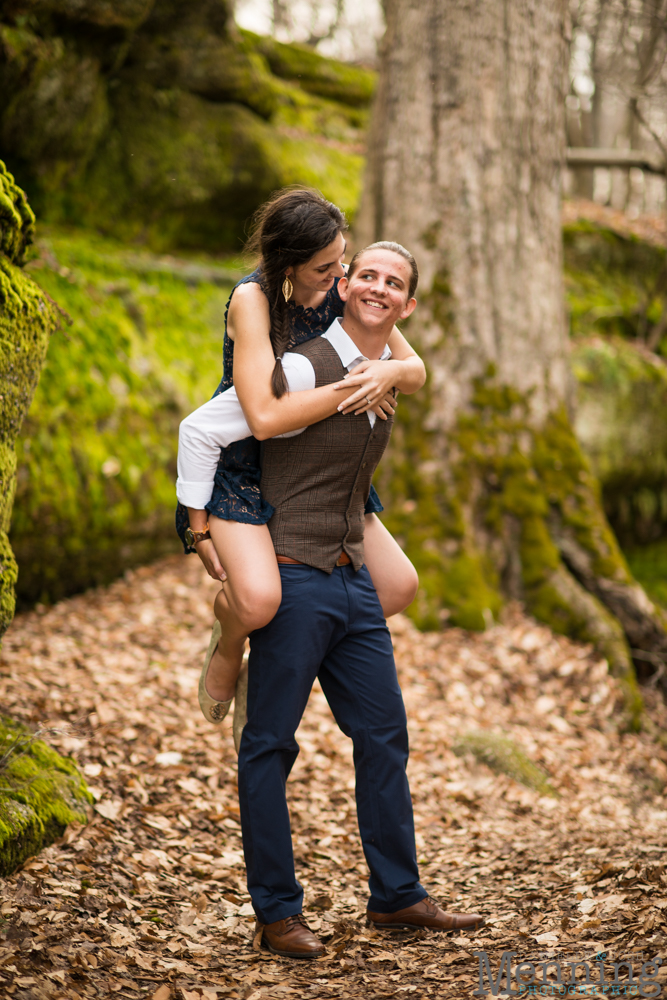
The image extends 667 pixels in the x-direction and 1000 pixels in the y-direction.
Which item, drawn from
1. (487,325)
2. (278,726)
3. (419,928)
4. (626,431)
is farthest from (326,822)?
(626,431)

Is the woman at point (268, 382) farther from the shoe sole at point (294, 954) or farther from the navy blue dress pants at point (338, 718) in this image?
the shoe sole at point (294, 954)

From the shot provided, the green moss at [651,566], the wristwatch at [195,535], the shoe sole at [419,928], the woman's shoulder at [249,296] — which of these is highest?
the woman's shoulder at [249,296]

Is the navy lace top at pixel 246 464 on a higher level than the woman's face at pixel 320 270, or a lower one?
lower

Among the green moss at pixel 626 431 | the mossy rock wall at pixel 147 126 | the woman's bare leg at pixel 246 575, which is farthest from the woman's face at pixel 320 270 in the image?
the green moss at pixel 626 431

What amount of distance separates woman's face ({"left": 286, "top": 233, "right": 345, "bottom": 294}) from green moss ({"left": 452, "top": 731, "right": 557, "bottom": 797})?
2.92 meters

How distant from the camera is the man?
278 centimetres

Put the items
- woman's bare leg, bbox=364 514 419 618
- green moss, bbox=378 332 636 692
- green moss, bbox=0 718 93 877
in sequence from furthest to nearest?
1. green moss, bbox=378 332 636 692
2. woman's bare leg, bbox=364 514 419 618
3. green moss, bbox=0 718 93 877

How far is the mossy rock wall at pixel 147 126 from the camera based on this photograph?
6148 millimetres

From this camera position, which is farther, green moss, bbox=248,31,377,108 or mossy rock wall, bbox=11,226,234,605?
green moss, bbox=248,31,377,108

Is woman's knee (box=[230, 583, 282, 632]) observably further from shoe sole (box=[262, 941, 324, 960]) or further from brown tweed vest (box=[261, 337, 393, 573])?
shoe sole (box=[262, 941, 324, 960])

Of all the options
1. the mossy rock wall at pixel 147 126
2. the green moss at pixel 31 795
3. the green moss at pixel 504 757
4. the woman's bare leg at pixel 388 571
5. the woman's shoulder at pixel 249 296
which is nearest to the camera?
the woman's shoulder at pixel 249 296

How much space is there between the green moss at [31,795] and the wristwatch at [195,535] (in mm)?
1040

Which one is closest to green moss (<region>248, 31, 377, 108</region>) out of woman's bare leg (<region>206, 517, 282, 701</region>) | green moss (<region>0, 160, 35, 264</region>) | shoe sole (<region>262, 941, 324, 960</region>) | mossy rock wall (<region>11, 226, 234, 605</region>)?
mossy rock wall (<region>11, 226, 234, 605</region>)

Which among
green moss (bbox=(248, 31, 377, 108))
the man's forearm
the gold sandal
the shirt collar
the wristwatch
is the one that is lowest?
the gold sandal
